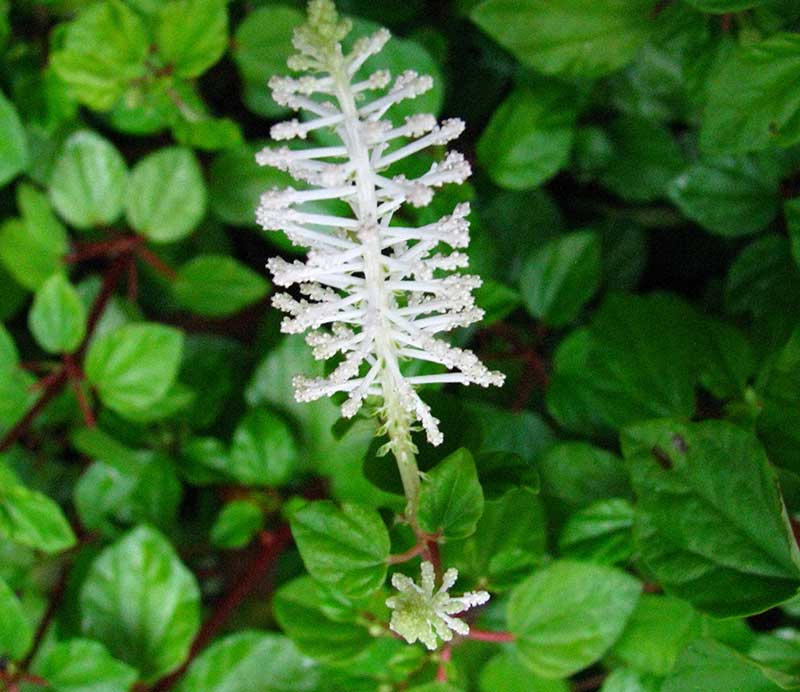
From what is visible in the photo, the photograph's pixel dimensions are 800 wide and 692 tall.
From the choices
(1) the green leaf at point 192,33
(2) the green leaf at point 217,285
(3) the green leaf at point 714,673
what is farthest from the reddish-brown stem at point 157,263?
(3) the green leaf at point 714,673

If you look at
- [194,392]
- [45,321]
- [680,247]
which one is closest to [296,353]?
[194,392]

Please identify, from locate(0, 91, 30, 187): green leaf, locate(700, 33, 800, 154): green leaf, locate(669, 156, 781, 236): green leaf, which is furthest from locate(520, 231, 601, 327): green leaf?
locate(0, 91, 30, 187): green leaf

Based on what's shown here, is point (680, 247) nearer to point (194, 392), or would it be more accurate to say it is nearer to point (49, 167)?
point (194, 392)

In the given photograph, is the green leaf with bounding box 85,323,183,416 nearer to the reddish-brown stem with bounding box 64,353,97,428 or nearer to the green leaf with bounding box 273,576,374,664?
the reddish-brown stem with bounding box 64,353,97,428

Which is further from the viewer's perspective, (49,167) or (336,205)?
(49,167)

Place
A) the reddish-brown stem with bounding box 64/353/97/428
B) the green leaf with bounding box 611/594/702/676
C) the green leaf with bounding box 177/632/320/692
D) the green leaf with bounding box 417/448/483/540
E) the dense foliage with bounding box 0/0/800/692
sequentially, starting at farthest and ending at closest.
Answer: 1. the reddish-brown stem with bounding box 64/353/97/428
2. the green leaf with bounding box 177/632/320/692
3. the green leaf with bounding box 611/594/702/676
4. the dense foliage with bounding box 0/0/800/692
5. the green leaf with bounding box 417/448/483/540

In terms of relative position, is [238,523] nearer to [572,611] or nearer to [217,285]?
[217,285]
